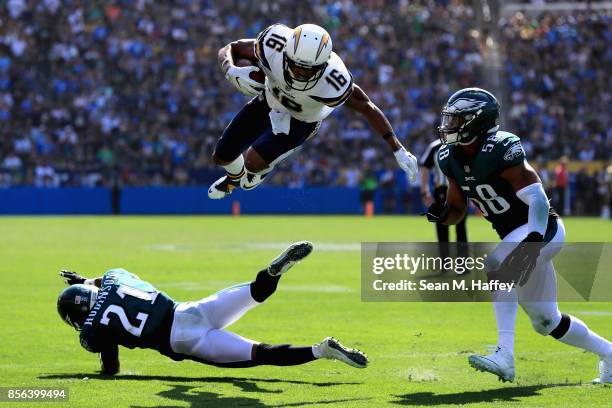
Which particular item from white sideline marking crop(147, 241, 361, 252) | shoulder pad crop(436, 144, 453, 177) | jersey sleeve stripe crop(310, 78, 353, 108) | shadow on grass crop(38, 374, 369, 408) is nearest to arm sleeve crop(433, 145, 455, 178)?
shoulder pad crop(436, 144, 453, 177)

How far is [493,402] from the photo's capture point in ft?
19.9

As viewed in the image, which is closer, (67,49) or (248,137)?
(248,137)

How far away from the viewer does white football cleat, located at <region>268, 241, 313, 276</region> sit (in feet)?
22.7

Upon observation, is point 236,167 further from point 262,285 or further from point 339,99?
point 262,285

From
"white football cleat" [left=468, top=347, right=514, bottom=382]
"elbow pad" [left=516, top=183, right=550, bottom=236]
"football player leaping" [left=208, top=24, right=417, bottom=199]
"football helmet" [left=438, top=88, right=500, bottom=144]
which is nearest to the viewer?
"white football cleat" [left=468, top=347, right=514, bottom=382]

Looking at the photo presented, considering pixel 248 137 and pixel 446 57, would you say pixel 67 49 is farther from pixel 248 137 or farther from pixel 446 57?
pixel 248 137

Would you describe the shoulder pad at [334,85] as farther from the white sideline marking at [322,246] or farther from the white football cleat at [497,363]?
the white sideline marking at [322,246]

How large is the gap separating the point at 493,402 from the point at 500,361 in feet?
1.31

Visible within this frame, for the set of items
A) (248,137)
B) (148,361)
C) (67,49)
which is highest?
(67,49)

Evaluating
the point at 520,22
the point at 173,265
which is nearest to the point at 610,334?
the point at 173,265

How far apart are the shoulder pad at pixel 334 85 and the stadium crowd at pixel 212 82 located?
22.3 meters

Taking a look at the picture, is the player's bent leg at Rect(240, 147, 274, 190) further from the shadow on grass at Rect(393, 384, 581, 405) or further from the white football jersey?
the shadow on grass at Rect(393, 384, 581, 405)

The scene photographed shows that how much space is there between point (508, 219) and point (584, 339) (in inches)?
36.2

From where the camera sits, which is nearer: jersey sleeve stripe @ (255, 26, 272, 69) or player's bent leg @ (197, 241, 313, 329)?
player's bent leg @ (197, 241, 313, 329)
